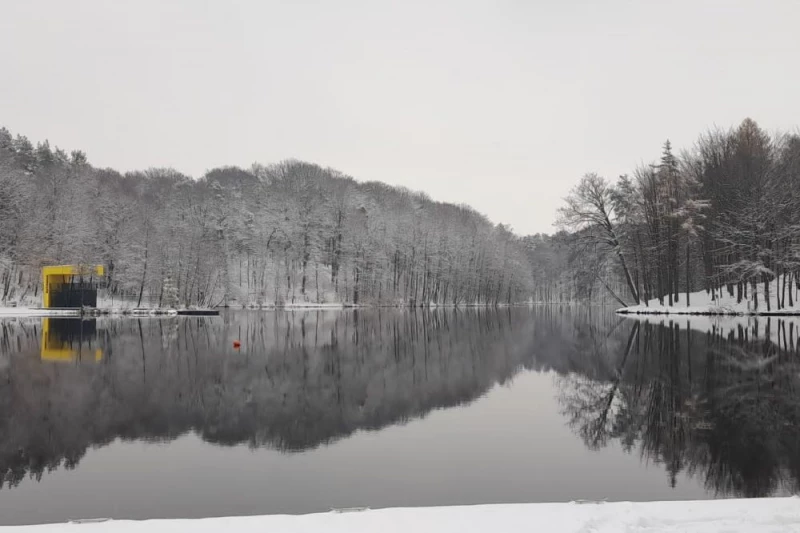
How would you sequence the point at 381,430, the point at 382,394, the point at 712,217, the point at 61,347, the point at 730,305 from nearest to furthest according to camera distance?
the point at 381,430, the point at 382,394, the point at 61,347, the point at 730,305, the point at 712,217

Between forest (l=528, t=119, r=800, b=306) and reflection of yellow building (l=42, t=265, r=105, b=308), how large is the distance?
5037cm

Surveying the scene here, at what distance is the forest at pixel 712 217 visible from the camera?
143 feet

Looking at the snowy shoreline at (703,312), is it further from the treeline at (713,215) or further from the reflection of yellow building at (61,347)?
the reflection of yellow building at (61,347)

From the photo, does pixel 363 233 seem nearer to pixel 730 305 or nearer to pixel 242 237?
pixel 242 237

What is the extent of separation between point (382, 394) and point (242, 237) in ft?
243

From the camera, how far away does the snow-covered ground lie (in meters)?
42.8

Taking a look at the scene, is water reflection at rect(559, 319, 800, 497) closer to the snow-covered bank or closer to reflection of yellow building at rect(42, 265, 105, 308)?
the snow-covered bank

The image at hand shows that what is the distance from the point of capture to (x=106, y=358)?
20.9 metres

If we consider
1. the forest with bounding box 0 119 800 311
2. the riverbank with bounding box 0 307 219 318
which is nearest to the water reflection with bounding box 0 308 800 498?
the forest with bounding box 0 119 800 311

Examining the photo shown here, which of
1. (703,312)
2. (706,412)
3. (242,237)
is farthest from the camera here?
(242,237)

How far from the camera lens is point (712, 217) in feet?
165

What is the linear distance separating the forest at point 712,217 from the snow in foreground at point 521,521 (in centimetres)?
4267

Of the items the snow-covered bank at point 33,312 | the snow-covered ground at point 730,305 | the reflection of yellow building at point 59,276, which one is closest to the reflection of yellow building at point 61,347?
the snow-covered bank at point 33,312

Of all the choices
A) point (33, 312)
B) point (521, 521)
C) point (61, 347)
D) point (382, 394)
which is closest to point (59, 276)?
point (33, 312)
